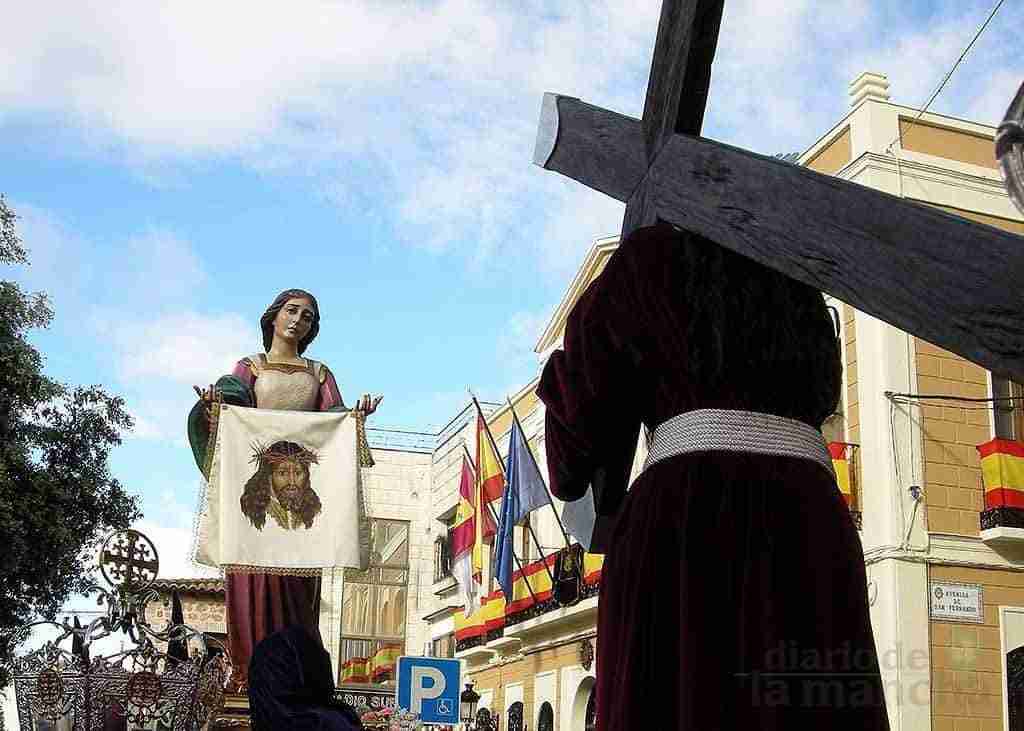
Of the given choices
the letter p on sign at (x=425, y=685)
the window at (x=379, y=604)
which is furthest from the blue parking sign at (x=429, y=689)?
the window at (x=379, y=604)

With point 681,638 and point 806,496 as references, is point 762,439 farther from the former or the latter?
point 681,638

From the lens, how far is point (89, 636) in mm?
4402

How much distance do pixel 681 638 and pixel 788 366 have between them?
522mm

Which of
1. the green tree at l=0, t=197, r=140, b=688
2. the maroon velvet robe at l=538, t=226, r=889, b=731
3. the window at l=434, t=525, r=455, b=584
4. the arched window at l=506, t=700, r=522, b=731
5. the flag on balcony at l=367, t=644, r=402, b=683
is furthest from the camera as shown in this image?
the window at l=434, t=525, r=455, b=584

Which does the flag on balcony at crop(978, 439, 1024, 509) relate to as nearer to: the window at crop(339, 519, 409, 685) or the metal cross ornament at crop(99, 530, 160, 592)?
the metal cross ornament at crop(99, 530, 160, 592)

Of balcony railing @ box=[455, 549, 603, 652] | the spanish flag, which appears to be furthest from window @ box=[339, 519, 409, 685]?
balcony railing @ box=[455, 549, 603, 652]

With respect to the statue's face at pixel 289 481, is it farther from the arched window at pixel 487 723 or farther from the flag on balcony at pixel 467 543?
the arched window at pixel 487 723

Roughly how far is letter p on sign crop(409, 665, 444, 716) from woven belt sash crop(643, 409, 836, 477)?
508 cm

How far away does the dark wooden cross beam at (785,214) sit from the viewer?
1.72 metres

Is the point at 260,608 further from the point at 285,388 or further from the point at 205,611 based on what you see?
the point at 205,611

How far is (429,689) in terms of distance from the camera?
23.5 feet

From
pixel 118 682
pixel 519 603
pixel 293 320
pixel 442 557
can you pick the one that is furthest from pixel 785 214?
pixel 442 557

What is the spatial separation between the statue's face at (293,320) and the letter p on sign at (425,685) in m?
2.43

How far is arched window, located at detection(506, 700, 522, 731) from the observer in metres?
21.9
